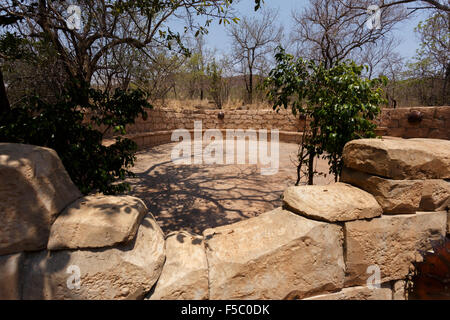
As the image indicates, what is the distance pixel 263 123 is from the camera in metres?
10.3

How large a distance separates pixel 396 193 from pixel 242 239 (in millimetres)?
1038

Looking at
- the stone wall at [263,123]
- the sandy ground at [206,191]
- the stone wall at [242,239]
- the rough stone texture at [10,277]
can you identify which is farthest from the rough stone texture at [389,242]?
the stone wall at [263,123]

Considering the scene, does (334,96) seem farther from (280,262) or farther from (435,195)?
(280,262)

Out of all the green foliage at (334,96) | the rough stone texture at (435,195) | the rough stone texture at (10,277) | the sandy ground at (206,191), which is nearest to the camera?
the rough stone texture at (10,277)

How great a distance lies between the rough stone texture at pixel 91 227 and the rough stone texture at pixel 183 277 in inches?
11.6

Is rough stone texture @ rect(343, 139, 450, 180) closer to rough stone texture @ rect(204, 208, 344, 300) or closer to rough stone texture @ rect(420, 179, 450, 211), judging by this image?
rough stone texture @ rect(420, 179, 450, 211)

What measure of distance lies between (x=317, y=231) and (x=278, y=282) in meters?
0.38

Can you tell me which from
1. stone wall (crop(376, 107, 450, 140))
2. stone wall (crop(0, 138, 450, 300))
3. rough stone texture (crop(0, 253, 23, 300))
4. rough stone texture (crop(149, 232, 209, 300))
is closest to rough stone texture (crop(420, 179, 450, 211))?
stone wall (crop(0, 138, 450, 300))

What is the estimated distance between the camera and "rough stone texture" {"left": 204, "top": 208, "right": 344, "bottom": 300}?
4.17 ft

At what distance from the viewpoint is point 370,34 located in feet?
33.4

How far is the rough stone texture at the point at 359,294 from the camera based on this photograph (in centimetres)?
142

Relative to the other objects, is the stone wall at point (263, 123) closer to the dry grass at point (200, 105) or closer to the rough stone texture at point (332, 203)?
the dry grass at point (200, 105)
